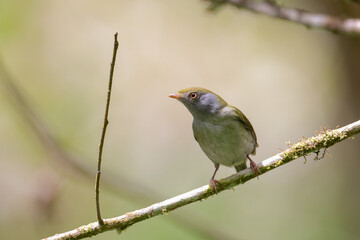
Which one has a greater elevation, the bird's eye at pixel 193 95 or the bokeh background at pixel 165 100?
the bird's eye at pixel 193 95

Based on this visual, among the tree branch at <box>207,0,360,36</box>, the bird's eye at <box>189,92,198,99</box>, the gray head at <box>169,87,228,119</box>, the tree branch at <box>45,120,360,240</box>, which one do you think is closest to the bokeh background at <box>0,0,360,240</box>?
the tree branch at <box>207,0,360,36</box>

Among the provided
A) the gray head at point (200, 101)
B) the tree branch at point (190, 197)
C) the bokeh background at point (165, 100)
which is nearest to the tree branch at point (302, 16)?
the gray head at point (200, 101)

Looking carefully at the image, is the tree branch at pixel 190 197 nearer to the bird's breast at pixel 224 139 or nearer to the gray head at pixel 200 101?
the bird's breast at pixel 224 139

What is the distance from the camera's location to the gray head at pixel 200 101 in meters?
5.27

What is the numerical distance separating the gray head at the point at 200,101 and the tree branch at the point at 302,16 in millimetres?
1248

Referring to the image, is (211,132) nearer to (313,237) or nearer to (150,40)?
(313,237)

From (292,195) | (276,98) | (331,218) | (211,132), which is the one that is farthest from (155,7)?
(211,132)

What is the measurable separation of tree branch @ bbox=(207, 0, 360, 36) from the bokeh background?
3.49 metres

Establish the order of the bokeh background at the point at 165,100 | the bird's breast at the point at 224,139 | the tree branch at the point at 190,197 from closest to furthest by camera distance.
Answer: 1. the tree branch at the point at 190,197
2. the bird's breast at the point at 224,139
3. the bokeh background at the point at 165,100

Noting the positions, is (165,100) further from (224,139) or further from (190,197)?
(190,197)

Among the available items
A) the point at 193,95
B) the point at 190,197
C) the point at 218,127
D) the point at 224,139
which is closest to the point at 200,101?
the point at 193,95

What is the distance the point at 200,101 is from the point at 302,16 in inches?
65.1

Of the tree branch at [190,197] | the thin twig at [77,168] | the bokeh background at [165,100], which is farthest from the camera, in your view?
the bokeh background at [165,100]

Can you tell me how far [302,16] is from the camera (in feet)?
18.5
